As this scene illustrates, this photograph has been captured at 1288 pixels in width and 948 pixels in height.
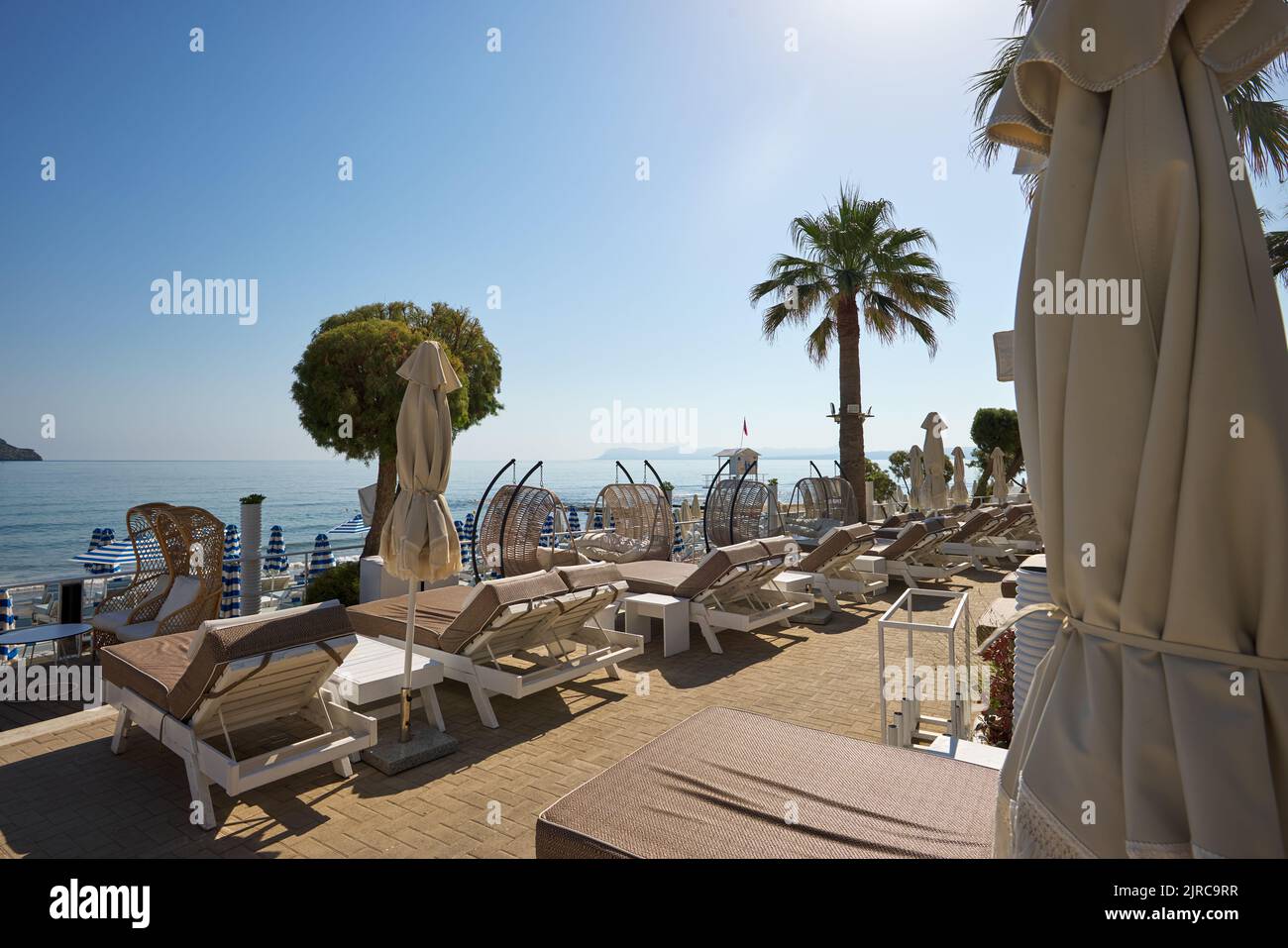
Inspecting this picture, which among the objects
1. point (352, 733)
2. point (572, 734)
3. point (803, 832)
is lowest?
point (572, 734)

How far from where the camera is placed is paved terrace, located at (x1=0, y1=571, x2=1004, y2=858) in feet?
10.5

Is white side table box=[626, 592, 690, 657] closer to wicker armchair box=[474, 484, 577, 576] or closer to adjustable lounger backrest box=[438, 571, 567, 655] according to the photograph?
adjustable lounger backrest box=[438, 571, 567, 655]

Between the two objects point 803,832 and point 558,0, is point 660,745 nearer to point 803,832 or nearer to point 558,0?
point 803,832

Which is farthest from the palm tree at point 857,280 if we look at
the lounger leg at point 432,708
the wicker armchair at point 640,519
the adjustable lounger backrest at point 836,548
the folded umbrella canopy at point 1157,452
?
the folded umbrella canopy at point 1157,452

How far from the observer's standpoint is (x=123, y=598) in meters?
6.33

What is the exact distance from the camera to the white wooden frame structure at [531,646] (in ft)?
15.6

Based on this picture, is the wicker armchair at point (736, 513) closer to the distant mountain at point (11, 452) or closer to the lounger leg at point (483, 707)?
the lounger leg at point (483, 707)

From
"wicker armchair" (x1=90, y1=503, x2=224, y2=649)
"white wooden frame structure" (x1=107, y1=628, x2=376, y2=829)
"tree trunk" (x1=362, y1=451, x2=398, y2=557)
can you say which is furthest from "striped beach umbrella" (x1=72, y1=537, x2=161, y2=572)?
"white wooden frame structure" (x1=107, y1=628, x2=376, y2=829)

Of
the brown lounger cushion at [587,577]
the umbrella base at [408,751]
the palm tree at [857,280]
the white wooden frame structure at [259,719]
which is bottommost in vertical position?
the umbrella base at [408,751]

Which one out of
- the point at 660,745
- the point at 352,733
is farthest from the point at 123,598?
the point at 660,745

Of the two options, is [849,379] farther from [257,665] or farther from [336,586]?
[257,665]

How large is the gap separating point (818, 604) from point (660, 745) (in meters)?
6.41

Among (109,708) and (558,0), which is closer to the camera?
(109,708)

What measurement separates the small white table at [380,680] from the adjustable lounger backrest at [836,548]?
5171 millimetres
